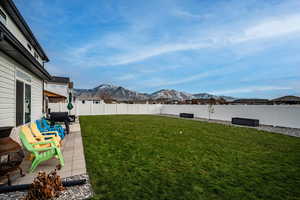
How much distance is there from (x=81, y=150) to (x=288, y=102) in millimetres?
15850

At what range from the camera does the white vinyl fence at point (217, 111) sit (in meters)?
11.8

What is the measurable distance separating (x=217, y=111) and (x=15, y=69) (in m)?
16.8

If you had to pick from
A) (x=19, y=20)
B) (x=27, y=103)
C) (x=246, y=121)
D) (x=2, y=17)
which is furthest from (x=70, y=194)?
(x=246, y=121)

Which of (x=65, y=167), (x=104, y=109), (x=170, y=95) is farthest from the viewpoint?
(x=170, y=95)

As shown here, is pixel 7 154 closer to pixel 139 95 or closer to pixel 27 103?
pixel 27 103

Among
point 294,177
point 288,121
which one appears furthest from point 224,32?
point 294,177

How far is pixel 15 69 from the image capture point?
4816mm

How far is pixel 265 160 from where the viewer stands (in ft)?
15.1

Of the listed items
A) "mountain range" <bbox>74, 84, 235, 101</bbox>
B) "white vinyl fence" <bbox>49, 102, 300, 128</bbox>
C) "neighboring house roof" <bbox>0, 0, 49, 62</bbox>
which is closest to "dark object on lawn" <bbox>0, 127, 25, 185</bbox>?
"neighboring house roof" <bbox>0, 0, 49, 62</bbox>

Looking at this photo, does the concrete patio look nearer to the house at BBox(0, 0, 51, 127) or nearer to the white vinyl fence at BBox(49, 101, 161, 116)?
the house at BBox(0, 0, 51, 127)

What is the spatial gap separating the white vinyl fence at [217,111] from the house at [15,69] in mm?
13443

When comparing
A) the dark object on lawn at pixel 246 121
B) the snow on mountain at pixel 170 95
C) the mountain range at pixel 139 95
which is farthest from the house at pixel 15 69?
the snow on mountain at pixel 170 95

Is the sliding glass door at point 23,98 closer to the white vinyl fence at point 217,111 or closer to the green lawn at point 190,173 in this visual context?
the green lawn at point 190,173

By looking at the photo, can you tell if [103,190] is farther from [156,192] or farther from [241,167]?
[241,167]
